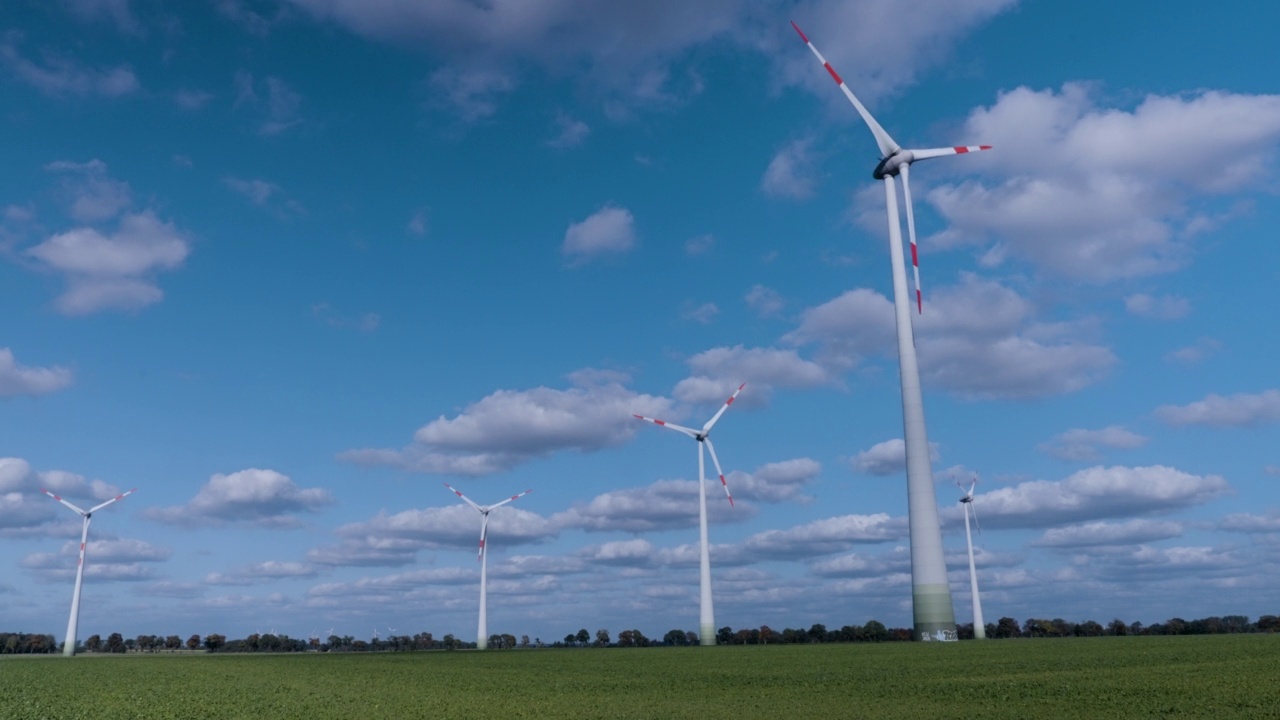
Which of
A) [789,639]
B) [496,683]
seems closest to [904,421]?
[496,683]

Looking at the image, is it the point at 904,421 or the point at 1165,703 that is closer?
the point at 1165,703

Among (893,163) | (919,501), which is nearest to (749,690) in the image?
(919,501)

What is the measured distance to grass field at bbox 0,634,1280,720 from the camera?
92.1ft

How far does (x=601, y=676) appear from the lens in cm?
4991

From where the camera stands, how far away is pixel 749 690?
37.2 m

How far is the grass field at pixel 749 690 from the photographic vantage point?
28.1 meters

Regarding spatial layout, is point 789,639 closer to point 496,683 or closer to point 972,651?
point 972,651

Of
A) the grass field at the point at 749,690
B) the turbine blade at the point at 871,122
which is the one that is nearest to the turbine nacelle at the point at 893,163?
the turbine blade at the point at 871,122

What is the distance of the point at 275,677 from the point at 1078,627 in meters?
138

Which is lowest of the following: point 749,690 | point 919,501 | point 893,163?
point 749,690

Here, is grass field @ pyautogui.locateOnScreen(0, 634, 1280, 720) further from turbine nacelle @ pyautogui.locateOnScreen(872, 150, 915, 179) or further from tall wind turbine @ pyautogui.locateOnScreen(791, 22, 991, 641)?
turbine nacelle @ pyautogui.locateOnScreen(872, 150, 915, 179)

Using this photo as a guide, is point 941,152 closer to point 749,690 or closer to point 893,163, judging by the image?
point 893,163

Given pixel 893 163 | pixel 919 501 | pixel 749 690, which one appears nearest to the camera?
pixel 749 690

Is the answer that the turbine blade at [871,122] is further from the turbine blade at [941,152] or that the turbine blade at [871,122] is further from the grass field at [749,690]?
the grass field at [749,690]
